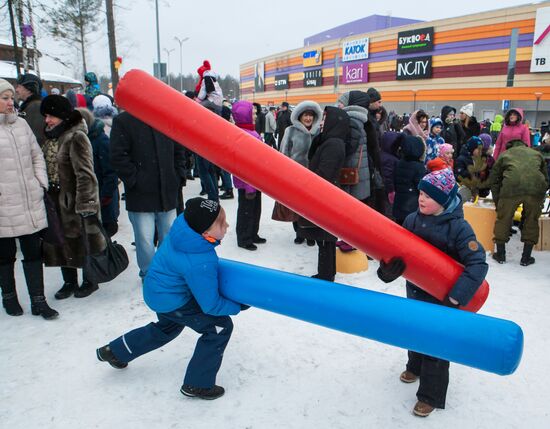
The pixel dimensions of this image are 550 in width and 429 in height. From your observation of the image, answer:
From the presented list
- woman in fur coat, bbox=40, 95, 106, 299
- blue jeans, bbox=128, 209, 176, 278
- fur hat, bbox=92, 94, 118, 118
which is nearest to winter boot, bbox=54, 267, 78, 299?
woman in fur coat, bbox=40, 95, 106, 299

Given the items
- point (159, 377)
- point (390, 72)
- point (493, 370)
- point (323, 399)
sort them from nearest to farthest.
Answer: point (493, 370) < point (323, 399) < point (159, 377) < point (390, 72)

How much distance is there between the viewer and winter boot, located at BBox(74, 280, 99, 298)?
4.29 metres

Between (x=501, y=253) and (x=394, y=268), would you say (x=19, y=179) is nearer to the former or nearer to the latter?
(x=394, y=268)

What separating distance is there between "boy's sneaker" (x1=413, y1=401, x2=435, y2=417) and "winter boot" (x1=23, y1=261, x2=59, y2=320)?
3.04 metres

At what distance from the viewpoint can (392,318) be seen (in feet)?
6.66

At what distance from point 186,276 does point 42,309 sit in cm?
205

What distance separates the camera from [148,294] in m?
2.73

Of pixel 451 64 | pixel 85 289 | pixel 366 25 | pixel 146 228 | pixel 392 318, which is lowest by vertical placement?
pixel 85 289

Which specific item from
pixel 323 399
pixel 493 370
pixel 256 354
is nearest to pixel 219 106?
pixel 256 354

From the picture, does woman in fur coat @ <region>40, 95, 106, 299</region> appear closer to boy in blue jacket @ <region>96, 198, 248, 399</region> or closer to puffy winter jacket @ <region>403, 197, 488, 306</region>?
boy in blue jacket @ <region>96, 198, 248, 399</region>

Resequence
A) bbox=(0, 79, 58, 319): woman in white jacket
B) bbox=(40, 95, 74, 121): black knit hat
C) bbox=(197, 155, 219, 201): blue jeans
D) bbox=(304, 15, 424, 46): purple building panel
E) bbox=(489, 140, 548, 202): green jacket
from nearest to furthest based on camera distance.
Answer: bbox=(0, 79, 58, 319): woman in white jacket
bbox=(40, 95, 74, 121): black knit hat
bbox=(489, 140, 548, 202): green jacket
bbox=(197, 155, 219, 201): blue jeans
bbox=(304, 15, 424, 46): purple building panel

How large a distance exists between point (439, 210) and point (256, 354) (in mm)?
1755

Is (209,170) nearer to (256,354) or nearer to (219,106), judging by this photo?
(219,106)

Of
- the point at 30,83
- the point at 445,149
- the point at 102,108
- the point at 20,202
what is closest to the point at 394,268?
the point at 20,202
